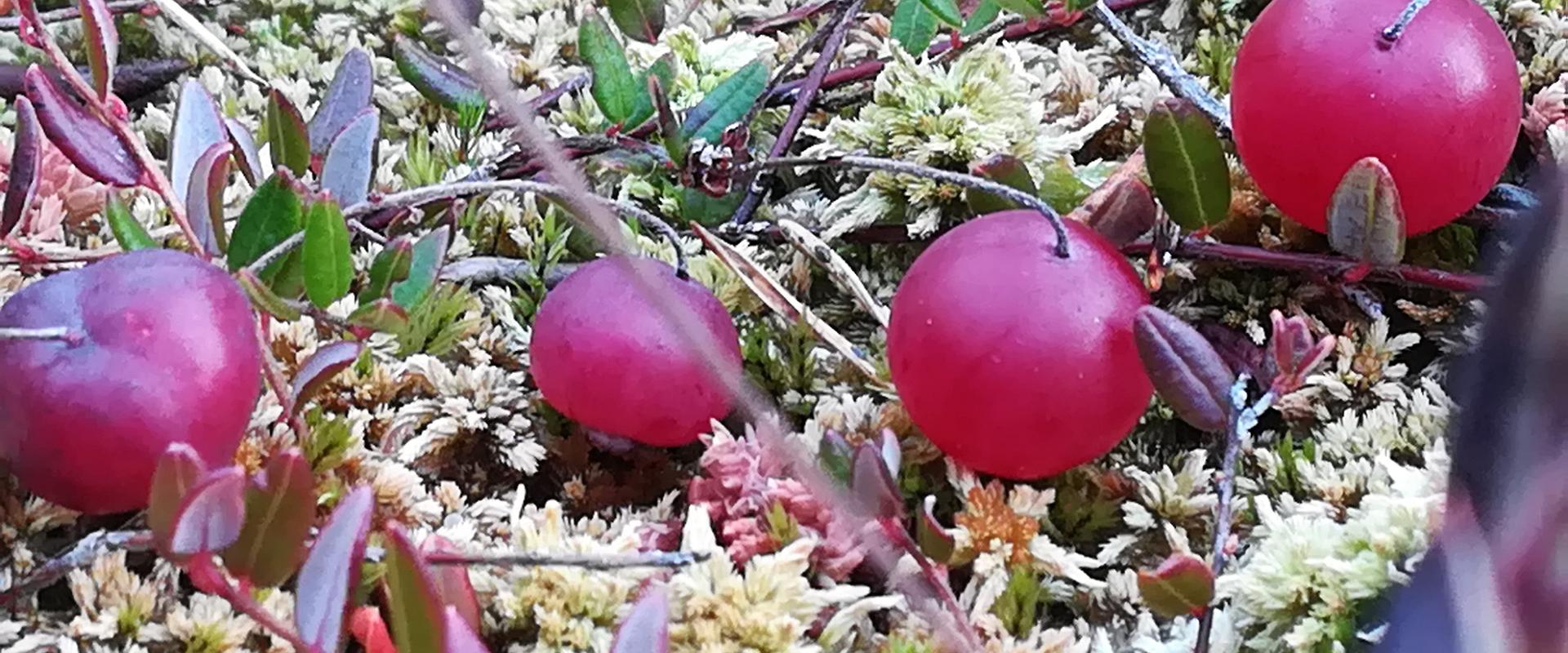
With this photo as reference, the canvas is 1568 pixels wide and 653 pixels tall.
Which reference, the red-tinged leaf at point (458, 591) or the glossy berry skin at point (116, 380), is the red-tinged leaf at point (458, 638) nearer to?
the red-tinged leaf at point (458, 591)

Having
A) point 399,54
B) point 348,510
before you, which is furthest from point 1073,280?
point 399,54

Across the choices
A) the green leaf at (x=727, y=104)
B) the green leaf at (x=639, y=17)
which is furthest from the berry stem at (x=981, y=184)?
the green leaf at (x=639, y=17)

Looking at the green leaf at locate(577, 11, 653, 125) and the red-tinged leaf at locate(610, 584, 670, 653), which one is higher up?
the green leaf at locate(577, 11, 653, 125)

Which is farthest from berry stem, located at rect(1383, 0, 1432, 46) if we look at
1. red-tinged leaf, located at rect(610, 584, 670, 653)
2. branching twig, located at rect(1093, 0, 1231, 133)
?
red-tinged leaf, located at rect(610, 584, 670, 653)

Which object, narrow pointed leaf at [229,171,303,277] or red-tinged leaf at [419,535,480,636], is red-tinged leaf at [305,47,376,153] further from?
red-tinged leaf at [419,535,480,636]

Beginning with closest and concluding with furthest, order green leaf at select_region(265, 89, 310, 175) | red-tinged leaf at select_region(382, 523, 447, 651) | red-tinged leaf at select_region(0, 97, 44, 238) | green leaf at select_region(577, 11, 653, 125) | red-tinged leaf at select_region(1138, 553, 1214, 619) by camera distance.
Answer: red-tinged leaf at select_region(382, 523, 447, 651), red-tinged leaf at select_region(1138, 553, 1214, 619), red-tinged leaf at select_region(0, 97, 44, 238), green leaf at select_region(265, 89, 310, 175), green leaf at select_region(577, 11, 653, 125)

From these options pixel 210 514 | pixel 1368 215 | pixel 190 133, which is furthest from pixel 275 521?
pixel 1368 215
